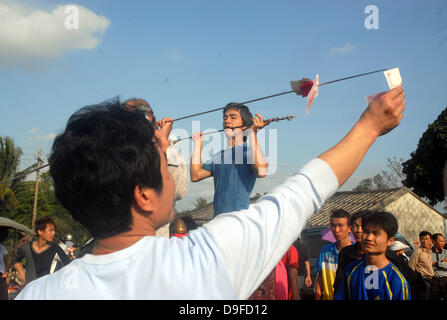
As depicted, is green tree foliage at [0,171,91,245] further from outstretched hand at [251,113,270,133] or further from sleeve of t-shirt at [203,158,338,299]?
sleeve of t-shirt at [203,158,338,299]

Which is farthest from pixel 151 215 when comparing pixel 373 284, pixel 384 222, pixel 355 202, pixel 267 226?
pixel 355 202

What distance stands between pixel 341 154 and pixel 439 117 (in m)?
29.5

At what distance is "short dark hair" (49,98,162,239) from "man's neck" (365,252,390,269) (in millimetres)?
2505

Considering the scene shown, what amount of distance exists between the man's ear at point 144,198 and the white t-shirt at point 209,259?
10cm

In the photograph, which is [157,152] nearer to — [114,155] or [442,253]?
[114,155]

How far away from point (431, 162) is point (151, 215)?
1137 inches

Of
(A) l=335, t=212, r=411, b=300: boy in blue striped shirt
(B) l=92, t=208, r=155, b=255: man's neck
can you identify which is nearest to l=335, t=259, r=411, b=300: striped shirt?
(A) l=335, t=212, r=411, b=300: boy in blue striped shirt

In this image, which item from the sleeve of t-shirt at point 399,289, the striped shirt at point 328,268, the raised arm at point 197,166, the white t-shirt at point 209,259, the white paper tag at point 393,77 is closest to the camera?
the white t-shirt at point 209,259

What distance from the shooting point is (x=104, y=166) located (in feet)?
3.81

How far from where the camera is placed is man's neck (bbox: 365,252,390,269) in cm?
323

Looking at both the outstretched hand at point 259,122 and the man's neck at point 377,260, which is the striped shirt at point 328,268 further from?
the outstretched hand at point 259,122

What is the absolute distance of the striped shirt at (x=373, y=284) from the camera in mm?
3020

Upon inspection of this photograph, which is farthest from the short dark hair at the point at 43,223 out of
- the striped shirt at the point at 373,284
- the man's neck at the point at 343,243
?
the striped shirt at the point at 373,284
